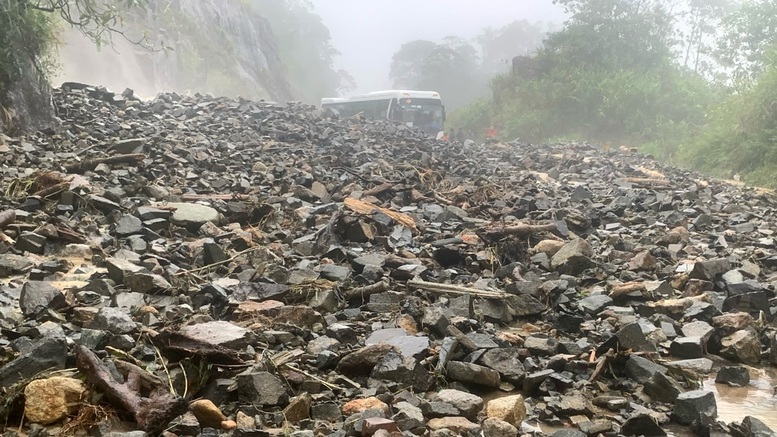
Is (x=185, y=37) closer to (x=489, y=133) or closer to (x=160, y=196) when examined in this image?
(x=489, y=133)

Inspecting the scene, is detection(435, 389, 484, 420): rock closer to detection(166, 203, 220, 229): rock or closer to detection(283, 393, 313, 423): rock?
detection(283, 393, 313, 423): rock

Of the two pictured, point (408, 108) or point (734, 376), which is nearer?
point (734, 376)

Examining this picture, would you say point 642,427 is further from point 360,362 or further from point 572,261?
point 572,261

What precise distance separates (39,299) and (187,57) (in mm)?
33471

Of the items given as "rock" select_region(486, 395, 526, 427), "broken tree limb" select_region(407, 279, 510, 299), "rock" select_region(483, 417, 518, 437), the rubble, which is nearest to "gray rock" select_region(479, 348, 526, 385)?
the rubble

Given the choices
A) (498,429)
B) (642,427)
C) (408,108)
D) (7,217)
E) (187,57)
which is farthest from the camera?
(187,57)

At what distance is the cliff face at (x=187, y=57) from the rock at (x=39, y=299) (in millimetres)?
26705

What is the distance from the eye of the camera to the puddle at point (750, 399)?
3084 mm

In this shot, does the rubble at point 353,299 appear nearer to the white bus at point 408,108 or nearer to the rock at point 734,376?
the rock at point 734,376

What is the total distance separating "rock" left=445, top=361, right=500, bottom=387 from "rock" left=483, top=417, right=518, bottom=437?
0.51m

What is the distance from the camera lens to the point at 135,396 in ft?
8.38

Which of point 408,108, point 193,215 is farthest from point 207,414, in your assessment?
point 408,108

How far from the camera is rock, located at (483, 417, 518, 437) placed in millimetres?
2637

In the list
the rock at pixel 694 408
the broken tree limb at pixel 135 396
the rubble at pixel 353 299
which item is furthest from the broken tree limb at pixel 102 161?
the rock at pixel 694 408
